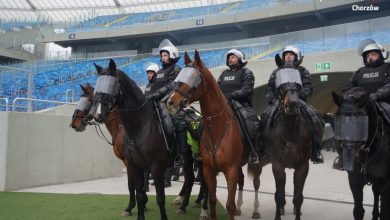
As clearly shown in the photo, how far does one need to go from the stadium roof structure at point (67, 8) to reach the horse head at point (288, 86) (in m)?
43.5

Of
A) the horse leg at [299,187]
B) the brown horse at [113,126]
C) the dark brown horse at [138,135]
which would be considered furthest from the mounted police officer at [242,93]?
the brown horse at [113,126]

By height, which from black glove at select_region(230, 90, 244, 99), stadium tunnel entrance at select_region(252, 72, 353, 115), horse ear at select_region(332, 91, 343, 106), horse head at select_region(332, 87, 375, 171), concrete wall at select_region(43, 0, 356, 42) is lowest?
horse head at select_region(332, 87, 375, 171)

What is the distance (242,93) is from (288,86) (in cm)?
114

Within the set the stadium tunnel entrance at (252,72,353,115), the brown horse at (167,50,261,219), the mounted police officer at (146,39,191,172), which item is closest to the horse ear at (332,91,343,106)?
the brown horse at (167,50,261,219)

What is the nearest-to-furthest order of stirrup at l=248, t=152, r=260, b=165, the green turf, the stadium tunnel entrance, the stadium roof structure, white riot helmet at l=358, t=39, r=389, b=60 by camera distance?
1. white riot helmet at l=358, t=39, r=389, b=60
2. stirrup at l=248, t=152, r=260, b=165
3. the green turf
4. the stadium tunnel entrance
5. the stadium roof structure

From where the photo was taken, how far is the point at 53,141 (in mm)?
9461

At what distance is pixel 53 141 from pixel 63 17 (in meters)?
47.8

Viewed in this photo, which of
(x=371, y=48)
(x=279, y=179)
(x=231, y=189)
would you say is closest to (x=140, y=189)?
(x=231, y=189)

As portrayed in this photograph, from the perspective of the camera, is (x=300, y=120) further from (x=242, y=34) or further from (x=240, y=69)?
(x=242, y=34)

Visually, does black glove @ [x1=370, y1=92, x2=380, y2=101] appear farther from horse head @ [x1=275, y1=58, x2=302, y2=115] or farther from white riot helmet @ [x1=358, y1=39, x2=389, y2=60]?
white riot helmet @ [x1=358, y1=39, x2=389, y2=60]

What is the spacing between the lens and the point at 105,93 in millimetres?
4816

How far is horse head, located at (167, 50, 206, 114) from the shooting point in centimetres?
421

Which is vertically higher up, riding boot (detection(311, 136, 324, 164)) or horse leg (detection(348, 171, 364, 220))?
riding boot (detection(311, 136, 324, 164))

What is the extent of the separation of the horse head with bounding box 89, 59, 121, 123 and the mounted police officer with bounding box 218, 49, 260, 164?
1755 millimetres
